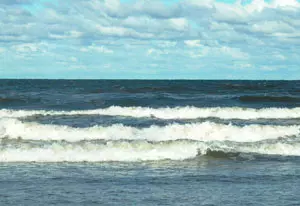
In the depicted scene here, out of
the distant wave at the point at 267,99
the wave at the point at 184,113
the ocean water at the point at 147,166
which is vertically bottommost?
the ocean water at the point at 147,166

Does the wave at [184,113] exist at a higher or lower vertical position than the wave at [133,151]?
higher

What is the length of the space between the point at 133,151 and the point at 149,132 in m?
6.26

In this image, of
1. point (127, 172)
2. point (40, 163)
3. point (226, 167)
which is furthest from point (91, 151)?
point (226, 167)

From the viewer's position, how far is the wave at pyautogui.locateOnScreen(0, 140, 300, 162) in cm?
1541

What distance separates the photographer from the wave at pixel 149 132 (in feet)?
70.9

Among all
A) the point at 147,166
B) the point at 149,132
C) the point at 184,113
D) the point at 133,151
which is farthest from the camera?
the point at 184,113

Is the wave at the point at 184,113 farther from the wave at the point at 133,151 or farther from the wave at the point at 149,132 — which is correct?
the wave at the point at 133,151

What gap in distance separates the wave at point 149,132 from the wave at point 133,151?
395cm

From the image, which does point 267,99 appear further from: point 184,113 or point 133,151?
point 133,151

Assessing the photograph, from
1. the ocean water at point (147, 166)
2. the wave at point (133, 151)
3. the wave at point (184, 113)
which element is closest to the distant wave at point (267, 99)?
the wave at point (184, 113)

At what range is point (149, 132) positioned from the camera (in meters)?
22.4

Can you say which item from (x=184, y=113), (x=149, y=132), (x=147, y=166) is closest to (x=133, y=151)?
(x=147, y=166)

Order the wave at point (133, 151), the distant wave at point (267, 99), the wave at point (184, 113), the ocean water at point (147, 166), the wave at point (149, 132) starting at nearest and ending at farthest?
the ocean water at point (147, 166), the wave at point (133, 151), the wave at point (149, 132), the wave at point (184, 113), the distant wave at point (267, 99)

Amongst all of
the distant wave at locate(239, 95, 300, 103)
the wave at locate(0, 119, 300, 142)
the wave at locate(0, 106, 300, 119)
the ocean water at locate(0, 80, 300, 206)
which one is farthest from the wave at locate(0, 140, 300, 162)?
the distant wave at locate(239, 95, 300, 103)
